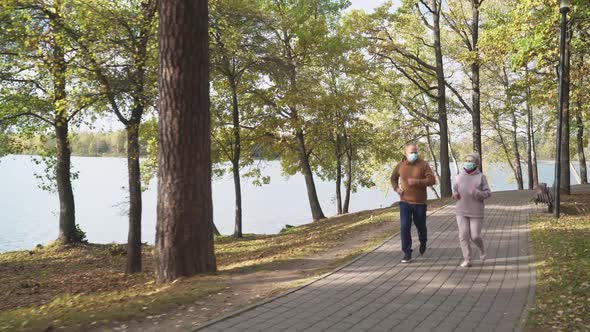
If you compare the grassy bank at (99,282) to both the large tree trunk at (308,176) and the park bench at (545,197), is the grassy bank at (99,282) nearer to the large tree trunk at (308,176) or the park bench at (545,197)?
the park bench at (545,197)

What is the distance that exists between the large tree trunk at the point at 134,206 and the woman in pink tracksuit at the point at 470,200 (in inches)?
302

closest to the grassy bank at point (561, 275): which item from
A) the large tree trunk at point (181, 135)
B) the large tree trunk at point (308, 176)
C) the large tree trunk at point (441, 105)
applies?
the large tree trunk at point (181, 135)

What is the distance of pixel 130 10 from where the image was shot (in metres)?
11.4

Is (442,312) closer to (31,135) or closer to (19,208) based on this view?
(31,135)

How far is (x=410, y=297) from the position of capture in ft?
19.5

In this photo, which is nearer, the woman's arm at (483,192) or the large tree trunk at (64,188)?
the woman's arm at (483,192)

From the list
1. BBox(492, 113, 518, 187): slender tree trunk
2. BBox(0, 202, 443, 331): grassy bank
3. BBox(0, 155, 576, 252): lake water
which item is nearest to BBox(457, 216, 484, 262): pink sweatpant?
BBox(0, 202, 443, 331): grassy bank

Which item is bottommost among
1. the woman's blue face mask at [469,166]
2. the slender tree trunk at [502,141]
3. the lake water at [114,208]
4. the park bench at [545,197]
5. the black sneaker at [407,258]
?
the lake water at [114,208]

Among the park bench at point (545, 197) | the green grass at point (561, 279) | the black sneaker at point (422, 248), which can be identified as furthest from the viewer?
the park bench at point (545, 197)

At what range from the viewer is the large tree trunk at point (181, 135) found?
7.12 metres

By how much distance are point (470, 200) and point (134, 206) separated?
7946 mm

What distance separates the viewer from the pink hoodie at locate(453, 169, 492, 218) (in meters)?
7.40

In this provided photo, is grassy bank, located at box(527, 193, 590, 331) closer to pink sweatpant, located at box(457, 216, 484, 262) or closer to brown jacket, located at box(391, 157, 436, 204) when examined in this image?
pink sweatpant, located at box(457, 216, 484, 262)

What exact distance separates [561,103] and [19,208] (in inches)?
1854
